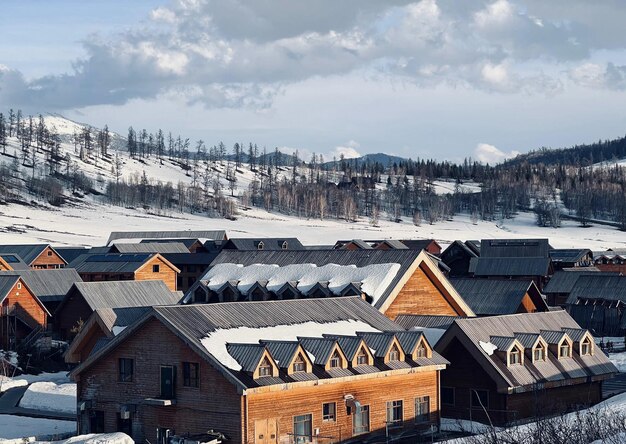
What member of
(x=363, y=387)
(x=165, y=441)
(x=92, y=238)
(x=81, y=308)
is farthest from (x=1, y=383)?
(x=92, y=238)

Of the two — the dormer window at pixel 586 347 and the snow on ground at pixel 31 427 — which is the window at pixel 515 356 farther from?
the snow on ground at pixel 31 427

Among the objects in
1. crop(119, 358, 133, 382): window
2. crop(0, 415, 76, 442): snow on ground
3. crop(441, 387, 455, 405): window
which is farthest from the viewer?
crop(441, 387, 455, 405): window

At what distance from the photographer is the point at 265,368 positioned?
32.1 metres

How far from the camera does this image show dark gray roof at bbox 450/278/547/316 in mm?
59219

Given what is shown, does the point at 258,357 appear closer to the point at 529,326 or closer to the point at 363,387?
the point at 363,387

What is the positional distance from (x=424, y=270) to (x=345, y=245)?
65.1 meters

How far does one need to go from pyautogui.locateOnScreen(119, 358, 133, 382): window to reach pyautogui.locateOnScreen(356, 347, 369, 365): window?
7.63 m

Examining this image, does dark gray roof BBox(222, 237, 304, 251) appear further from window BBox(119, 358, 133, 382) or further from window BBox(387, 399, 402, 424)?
window BBox(119, 358, 133, 382)

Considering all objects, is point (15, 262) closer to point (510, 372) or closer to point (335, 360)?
point (510, 372)

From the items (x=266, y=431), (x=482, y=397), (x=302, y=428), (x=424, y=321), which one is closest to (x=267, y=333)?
(x=302, y=428)

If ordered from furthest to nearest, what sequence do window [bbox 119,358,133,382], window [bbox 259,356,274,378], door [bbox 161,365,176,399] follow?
window [bbox 119,358,133,382]
door [bbox 161,365,176,399]
window [bbox 259,356,274,378]

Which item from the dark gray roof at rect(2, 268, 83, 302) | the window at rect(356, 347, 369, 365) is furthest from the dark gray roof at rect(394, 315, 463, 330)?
the dark gray roof at rect(2, 268, 83, 302)

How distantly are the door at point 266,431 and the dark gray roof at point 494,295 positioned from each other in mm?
28688

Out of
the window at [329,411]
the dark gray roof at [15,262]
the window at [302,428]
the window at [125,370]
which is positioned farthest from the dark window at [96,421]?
the dark gray roof at [15,262]
